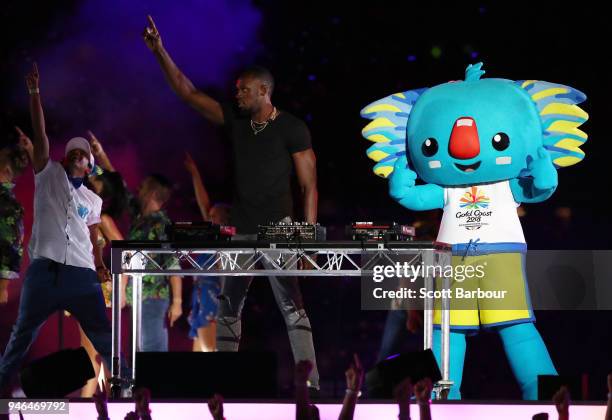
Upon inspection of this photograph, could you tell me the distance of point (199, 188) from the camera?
7531mm

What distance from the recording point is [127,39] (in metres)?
7.62

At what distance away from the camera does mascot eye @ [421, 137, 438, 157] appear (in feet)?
19.7

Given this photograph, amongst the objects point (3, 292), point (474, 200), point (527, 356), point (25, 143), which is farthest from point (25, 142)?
point (527, 356)

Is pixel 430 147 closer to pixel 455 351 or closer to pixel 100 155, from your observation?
pixel 455 351

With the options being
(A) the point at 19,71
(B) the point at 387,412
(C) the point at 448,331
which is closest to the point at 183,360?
(B) the point at 387,412

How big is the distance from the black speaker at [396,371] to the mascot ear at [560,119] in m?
1.79

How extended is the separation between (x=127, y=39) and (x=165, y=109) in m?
0.62

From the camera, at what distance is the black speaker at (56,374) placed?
480 centimetres

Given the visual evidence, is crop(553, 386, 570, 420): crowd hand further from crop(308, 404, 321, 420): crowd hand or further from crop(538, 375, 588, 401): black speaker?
crop(538, 375, 588, 401): black speaker

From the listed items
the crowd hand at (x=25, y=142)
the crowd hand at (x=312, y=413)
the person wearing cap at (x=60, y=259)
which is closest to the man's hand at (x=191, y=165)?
the crowd hand at (x=25, y=142)

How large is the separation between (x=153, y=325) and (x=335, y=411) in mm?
2619

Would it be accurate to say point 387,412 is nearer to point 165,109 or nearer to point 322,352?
point 322,352

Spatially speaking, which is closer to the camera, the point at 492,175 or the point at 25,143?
the point at 492,175

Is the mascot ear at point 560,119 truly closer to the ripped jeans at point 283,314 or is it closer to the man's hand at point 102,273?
the ripped jeans at point 283,314
